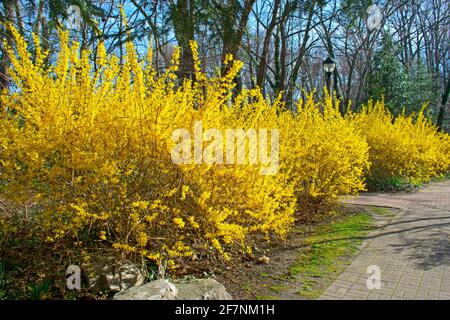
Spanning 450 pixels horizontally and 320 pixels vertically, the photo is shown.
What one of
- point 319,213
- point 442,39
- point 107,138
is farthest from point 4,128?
point 442,39

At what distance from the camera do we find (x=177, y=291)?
116 inches

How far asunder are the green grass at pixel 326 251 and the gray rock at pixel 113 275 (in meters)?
1.60

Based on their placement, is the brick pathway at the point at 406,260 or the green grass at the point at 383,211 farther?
the green grass at the point at 383,211

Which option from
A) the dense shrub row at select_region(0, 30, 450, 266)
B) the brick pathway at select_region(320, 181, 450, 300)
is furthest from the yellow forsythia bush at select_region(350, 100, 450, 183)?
the dense shrub row at select_region(0, 30, 450, 266)

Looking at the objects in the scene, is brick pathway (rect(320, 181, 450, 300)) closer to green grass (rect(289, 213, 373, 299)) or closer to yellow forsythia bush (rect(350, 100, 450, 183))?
green grass (rect(289, 213, 373, 299))

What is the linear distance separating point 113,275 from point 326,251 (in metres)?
2.72

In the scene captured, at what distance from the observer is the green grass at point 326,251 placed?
373 cm

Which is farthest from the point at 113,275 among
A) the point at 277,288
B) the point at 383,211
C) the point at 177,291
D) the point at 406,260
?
the point at 383,211

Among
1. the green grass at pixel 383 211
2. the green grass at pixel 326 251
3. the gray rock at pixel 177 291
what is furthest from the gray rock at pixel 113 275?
the green grass at pixel 383 211

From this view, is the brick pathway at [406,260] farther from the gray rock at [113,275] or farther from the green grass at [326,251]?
the gray rock at [113,275]

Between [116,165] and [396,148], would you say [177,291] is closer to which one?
[116,165]

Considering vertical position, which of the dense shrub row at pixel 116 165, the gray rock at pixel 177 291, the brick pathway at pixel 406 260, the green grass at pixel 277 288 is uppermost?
the dense shrub row at pixel 116 165

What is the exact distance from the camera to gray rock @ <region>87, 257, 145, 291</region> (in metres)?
3.28
